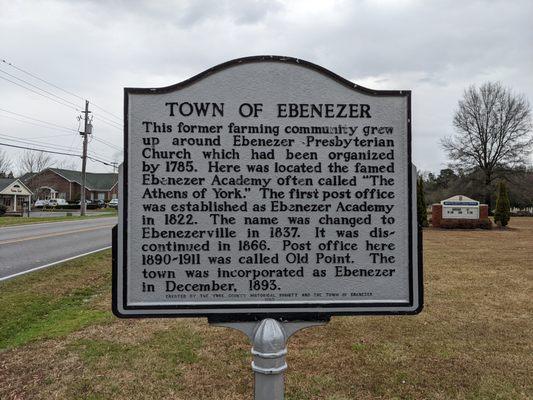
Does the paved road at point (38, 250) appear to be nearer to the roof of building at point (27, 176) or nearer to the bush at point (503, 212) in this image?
the bush at point (503, 212)

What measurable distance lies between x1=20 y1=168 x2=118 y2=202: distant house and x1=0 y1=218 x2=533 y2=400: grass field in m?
67.7

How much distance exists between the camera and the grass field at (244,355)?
3549 mm

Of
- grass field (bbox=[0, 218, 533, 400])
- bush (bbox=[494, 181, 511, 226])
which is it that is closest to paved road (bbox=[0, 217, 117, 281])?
grass field (bbox=[0, 218, 533, 400])

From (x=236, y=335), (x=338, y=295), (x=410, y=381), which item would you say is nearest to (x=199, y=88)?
(x=338, y=295)

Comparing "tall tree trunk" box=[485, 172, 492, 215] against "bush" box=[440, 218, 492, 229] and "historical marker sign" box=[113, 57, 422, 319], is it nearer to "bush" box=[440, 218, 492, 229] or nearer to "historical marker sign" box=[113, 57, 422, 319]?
"bush" box=[440, 218, 492, 229]

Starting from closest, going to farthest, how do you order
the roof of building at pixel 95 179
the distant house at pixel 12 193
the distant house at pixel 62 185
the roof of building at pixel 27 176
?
the distant house at pixel 12 193 → the distant house at pixel 62 185 → the roof of building at pixel 27 176 → the roof of building at pixel 95 179

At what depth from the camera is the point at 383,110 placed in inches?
99.3

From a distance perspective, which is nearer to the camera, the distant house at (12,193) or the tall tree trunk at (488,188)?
the tall tree trunk at (488,188)

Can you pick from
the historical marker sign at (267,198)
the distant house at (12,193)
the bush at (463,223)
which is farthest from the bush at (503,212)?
the distant house at (12,193)

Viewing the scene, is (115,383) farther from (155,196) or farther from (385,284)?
(385,284)

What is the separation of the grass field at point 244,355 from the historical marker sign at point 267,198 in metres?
1.41

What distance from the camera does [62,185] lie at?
70.1 metres

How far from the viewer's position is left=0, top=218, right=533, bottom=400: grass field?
3.55m

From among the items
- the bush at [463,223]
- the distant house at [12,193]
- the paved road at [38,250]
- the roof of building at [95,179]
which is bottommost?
the paved road at [38,250]
